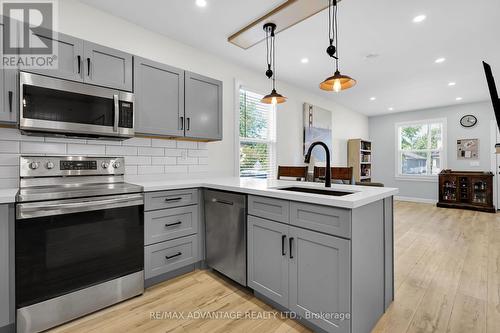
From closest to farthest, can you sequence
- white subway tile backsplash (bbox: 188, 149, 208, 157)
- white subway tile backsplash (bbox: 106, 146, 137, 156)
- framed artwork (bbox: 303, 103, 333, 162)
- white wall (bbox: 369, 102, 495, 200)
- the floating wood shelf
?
1. the floating wood shelf
2. white subway tile backsplash (bbox: 106, 146, 137, 156)
3. white subway tile backsplash (bbox: 188, 149, 208, 157)
4. framed artwork (bbox: 303, 103, 333, 162)
5. white wall (bbox: 369, 102, 495, 200)

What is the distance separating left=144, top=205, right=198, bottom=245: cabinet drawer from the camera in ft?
6.91

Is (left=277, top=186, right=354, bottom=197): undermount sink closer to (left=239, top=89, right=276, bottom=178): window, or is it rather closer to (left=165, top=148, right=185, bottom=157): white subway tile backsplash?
(left=165, top=148, right=185, bottom=157): white subway tile backsplash

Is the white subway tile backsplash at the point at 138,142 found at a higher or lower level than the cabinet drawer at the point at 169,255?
higher

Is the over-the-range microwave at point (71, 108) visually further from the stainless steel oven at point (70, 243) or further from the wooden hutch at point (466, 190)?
the wooden hutch at point (466, 190)

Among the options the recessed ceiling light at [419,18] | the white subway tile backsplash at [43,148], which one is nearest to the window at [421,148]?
the recessed ceiling light at [419,18]

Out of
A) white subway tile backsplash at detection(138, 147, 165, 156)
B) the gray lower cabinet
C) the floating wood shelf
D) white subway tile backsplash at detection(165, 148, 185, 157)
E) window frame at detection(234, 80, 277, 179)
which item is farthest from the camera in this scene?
window frame at detection(234, 80, 277, 179)

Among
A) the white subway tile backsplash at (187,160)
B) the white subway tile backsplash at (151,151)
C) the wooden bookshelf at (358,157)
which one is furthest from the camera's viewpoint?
the wooden bookshelf at (358,157)

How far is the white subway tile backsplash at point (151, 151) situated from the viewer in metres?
2.67

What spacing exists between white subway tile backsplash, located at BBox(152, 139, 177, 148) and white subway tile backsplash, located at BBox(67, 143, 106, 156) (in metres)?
0.54

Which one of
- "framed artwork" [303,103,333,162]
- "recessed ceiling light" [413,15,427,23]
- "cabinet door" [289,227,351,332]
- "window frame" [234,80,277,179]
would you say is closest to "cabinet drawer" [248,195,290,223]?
"cabinet door" [289,227,351,332]

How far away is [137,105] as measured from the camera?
231 cm

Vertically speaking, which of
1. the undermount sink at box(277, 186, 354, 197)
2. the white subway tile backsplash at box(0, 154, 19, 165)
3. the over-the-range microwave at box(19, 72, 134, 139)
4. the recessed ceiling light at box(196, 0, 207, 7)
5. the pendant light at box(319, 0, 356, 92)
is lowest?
the undermount sink at box(277, 186, 354, 197)

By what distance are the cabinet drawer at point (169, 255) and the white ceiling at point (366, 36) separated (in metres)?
2.30

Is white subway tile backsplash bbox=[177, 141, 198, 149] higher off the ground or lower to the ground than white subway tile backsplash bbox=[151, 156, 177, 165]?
higher
